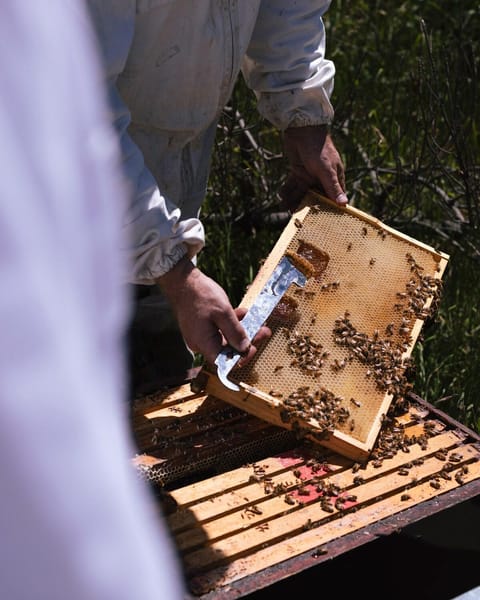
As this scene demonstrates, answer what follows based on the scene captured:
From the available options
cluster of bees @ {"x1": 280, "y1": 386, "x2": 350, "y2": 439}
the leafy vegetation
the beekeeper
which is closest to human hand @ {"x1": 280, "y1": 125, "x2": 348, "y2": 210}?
the beekeeper

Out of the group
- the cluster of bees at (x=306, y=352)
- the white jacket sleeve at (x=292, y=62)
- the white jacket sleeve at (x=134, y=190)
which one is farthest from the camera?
the white jacket sleeve at (x=292, y=62)

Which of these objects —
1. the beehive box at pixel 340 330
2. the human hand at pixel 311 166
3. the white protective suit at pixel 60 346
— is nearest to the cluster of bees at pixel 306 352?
the beehive box at pixel 340 330

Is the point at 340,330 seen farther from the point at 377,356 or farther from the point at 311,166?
the point at 311,166

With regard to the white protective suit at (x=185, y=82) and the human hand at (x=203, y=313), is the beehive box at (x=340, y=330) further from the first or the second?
the white protective suit at (x=185, y=82)

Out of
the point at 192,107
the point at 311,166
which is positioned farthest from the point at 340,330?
the point at 192,107

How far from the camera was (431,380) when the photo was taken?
378 centimetres

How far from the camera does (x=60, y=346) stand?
1.65 feet

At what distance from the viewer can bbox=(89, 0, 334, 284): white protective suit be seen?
236cm

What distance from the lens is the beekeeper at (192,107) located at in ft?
7.78

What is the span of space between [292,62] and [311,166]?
0.38 metres

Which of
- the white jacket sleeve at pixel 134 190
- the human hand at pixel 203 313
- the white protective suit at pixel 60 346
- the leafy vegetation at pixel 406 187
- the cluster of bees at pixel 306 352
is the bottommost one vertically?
the leafy vegetation at pixel 406 187

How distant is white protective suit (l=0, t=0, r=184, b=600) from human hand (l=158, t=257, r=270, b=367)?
184 cm

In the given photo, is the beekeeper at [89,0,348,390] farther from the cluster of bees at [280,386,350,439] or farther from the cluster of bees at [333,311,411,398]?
the cluster of bees at [333,311,411,398]

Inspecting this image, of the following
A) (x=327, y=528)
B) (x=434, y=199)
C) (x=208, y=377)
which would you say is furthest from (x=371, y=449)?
(x=434, y=199)
